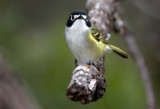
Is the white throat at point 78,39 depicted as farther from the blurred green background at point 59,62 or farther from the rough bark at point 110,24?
the blurred green background at point 59,62

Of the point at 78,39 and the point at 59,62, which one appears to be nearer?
the point at 78,39

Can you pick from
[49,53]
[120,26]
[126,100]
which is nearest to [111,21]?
[120,26]

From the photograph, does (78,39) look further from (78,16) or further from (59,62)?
(59,62)

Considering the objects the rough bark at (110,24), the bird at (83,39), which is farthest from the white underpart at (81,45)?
the rough bark at (110,24)

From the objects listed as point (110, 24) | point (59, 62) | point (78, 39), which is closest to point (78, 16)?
point (78, 39)

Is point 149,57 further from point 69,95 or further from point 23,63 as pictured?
point 69,95
